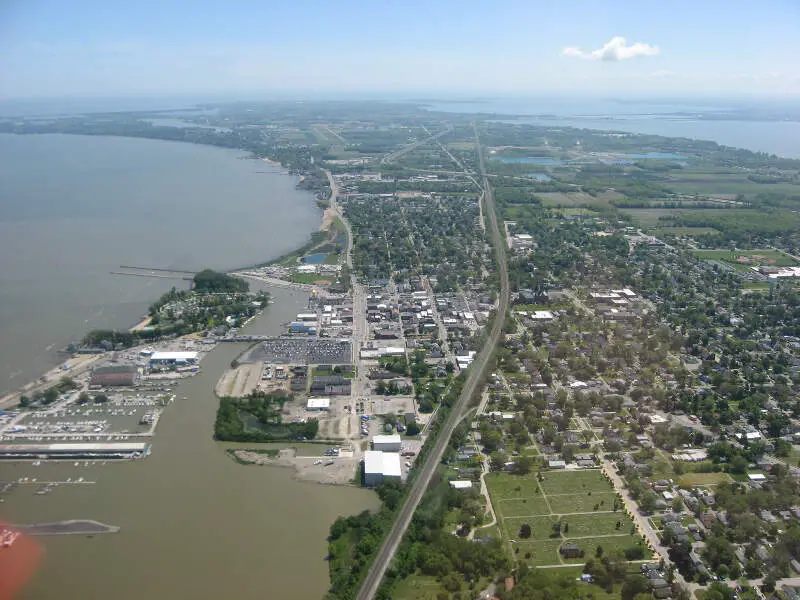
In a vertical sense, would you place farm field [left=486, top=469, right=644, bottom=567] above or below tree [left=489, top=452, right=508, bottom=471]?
below

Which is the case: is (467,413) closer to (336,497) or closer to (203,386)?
(336,497)

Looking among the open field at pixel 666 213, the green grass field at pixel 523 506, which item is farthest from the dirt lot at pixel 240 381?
the open field at pixel 666 213

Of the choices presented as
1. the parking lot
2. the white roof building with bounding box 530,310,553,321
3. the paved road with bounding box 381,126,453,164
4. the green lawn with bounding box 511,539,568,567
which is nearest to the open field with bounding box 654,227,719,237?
the white roof building with bounding box 530,310,553,321

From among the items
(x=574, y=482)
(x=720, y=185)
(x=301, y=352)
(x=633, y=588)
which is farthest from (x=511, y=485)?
(x=720, y=185)

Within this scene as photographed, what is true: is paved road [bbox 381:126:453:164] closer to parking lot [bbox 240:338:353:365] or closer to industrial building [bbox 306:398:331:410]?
parking lot [bbox 240:338:353:365]

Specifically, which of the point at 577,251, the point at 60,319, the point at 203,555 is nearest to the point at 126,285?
the point at 60,319

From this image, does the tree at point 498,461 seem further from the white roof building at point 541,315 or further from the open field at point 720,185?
the open field at point 720,185

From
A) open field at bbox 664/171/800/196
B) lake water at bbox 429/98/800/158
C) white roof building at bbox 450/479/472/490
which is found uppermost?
lake water at bbox 429/98/800/158
